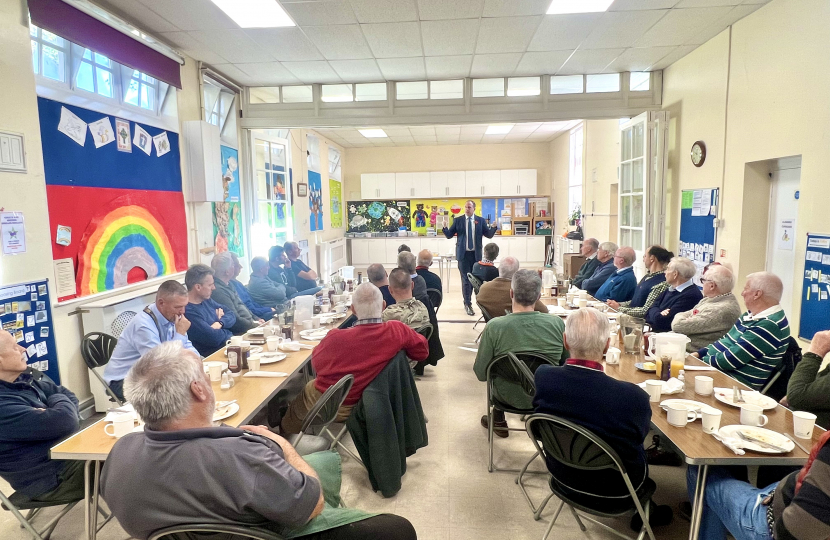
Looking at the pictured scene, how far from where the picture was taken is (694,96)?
18.4ft

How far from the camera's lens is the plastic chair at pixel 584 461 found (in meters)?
1.89

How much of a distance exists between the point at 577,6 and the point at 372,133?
717cm

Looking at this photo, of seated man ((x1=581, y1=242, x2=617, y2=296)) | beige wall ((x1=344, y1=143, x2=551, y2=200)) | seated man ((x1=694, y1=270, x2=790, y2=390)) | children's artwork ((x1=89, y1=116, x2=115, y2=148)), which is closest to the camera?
seated man ((x1=694, y1=270, x2=790, y2=390))

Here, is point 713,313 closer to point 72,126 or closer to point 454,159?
point 72,126

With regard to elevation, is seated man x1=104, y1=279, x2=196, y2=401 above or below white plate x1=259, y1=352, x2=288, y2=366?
above

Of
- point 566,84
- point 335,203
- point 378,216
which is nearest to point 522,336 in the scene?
point 566,84

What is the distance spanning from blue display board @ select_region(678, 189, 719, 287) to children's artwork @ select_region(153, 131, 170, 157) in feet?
19.3

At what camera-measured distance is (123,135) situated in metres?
4.35

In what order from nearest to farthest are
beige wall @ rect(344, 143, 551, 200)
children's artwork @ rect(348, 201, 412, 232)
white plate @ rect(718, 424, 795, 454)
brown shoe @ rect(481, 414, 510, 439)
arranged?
white plate @ rect(718, 424, 795, 454), brown shoe @ rect(481, 414, 510, 439), beige wall @ rect(344, 143, 551, 200), children's artwork @ rect(348, 201, 412, 232)

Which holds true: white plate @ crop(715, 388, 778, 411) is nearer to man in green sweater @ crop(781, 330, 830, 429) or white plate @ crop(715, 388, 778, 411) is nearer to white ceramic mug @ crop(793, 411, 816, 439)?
man in green sweater @ crop(781, 330, 830, 429)

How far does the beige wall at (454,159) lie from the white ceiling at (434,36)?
6592mm

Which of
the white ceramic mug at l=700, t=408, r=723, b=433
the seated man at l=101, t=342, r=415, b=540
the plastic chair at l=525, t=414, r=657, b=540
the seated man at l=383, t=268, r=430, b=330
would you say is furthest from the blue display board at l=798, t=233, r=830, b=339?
the seated man at l=101, t=342, r=415, b=540

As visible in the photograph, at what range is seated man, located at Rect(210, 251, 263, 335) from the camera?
14.9ft

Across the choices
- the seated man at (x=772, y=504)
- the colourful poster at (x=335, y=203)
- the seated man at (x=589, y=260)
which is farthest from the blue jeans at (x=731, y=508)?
the colourful poster at (x=335, y=203)
